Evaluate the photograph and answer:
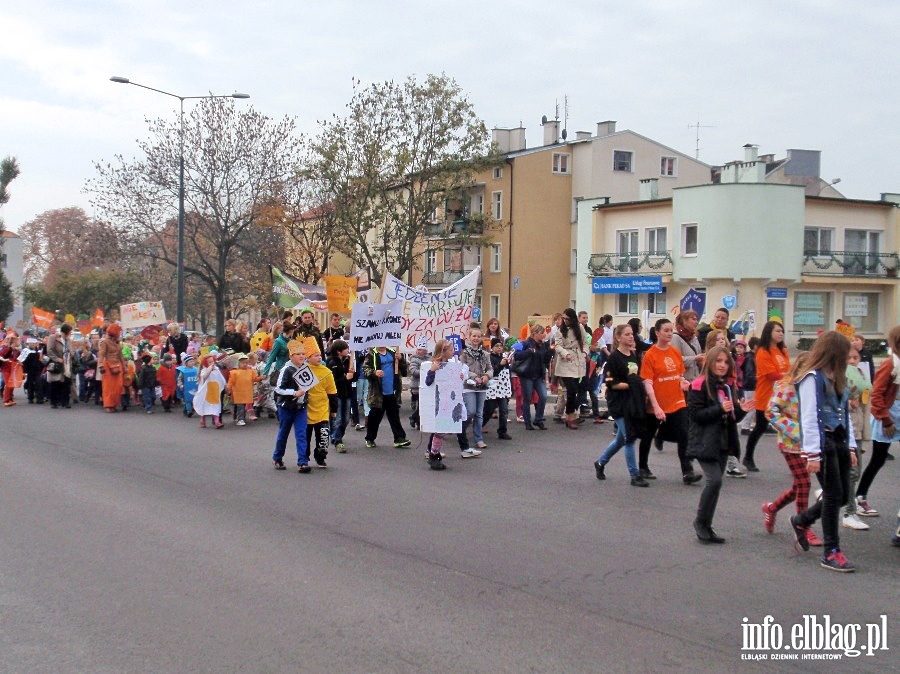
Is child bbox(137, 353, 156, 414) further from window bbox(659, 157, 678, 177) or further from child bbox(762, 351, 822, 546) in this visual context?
window bbox(659, 157, 678, 177)

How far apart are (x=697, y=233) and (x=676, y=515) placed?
125 feet

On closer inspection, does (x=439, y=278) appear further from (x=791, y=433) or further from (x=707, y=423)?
(x=791, y=433)

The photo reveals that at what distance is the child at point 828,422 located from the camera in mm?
6641

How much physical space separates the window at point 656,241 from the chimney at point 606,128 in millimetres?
12542

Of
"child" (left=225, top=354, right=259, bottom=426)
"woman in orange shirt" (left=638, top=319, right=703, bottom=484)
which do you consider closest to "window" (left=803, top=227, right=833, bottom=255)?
"child" (left=225, top=354, right=259, bottom=426)

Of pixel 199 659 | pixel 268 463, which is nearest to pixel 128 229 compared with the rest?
pixel 268 463

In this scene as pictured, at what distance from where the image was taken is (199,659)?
5.07m

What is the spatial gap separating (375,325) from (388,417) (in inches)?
55.5

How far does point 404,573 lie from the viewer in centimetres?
677

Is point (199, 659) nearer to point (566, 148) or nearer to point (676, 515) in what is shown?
point (676, 515)

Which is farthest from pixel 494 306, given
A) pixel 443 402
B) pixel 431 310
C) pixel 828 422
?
pixel 828 422

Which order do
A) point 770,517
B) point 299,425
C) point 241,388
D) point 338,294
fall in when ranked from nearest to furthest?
point 770,517 → point 299,425 → point 241,388 → point 338,294

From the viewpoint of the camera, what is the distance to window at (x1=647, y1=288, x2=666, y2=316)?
158 ft

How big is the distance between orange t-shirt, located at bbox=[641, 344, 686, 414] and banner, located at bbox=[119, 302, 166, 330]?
1997cm
